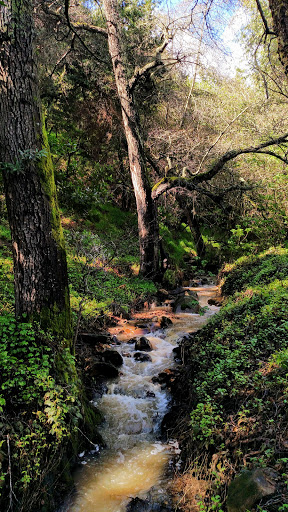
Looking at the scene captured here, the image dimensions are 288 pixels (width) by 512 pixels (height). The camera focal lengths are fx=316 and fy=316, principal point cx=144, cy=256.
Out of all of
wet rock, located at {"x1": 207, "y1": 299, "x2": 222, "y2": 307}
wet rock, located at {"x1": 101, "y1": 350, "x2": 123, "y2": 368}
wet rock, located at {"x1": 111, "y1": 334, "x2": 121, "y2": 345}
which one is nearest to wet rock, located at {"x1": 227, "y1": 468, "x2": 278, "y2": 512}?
wet rock, located at {"x1": 101, "y1": 350, "x2": 123, "y2": 368}

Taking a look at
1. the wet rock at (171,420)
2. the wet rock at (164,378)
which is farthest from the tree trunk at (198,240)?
the wet rock at (171,420)

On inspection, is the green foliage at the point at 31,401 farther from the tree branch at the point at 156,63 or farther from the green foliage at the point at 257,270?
the tree branch at the point at 156,63

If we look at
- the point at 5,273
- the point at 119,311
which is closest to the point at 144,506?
the point at 5,273

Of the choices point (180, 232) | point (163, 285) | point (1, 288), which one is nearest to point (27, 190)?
point (1, 288)

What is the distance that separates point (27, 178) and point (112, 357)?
153 inches

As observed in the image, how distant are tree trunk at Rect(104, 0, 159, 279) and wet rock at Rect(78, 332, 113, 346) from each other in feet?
14.4

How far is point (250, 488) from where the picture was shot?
266 cm

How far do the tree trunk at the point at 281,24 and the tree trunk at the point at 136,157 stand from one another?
233 inches

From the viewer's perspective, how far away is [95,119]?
14.1 meters

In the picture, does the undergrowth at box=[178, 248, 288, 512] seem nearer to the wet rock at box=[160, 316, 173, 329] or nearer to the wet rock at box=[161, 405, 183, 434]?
the wet rock at box=[161, 405, 183, 434]

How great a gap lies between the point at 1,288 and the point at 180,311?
530 cm

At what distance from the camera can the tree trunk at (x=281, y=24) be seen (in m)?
4.74

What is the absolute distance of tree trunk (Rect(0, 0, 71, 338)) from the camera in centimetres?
355

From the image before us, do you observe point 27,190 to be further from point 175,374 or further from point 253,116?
point 253,116
